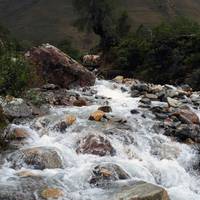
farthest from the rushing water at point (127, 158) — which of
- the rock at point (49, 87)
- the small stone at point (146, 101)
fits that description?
the rock at point (49, 87)

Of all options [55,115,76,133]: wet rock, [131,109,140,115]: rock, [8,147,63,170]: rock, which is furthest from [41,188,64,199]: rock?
[131,109,140,115]: rock

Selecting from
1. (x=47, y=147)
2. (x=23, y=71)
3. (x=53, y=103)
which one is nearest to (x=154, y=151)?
(x=47, y=147)

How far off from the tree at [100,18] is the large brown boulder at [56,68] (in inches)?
702

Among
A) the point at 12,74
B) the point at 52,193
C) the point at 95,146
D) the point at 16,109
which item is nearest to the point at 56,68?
the point at 16,109

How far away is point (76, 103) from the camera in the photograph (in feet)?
86.2

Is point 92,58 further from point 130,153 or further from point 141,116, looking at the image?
point 130,153

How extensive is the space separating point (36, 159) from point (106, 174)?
259cm

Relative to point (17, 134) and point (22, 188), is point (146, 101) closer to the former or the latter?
point (17, 134)

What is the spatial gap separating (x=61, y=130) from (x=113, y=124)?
2425 millimetres

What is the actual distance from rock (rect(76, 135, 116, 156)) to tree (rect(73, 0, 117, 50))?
3280 centimetres

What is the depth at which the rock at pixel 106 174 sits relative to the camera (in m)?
15.5

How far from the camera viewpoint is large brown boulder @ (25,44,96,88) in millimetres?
32844

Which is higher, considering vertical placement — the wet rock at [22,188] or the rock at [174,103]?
the wet rock at [22,188]

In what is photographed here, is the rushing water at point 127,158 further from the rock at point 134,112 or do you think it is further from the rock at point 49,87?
the rock at point 49,87
